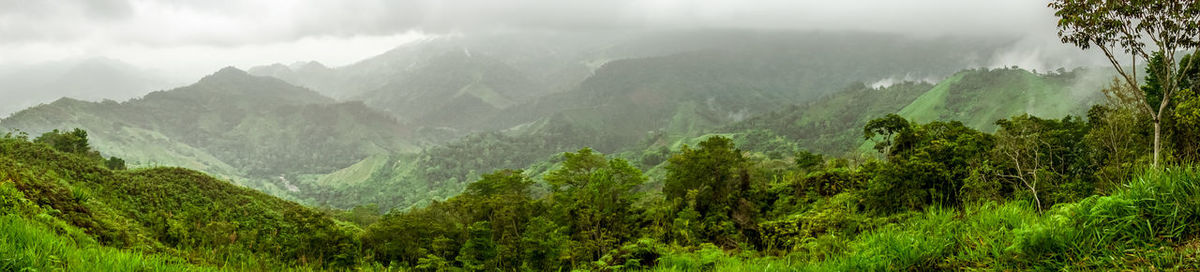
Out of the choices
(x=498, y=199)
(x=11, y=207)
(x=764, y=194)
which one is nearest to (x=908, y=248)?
(x=11, y=207)

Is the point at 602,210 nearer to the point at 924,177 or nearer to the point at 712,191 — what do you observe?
the point at 712,191

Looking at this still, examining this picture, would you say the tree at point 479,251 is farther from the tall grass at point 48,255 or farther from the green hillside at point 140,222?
the tall grass at point 48,255

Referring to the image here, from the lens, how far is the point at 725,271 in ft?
22.5

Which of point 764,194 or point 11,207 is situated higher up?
point 11,207

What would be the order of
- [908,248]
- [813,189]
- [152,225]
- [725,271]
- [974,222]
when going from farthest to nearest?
[813,189]
[152,225]
[725,271]
[974,222]
[908,248]

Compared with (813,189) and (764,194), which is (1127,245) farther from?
(764,194)

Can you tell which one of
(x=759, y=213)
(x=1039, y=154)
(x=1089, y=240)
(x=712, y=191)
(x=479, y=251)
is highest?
(x=1089, y=240)

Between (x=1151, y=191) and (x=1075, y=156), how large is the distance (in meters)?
19.7

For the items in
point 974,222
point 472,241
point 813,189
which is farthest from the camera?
point 813,189

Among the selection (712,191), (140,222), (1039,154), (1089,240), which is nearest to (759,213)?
(712,191)

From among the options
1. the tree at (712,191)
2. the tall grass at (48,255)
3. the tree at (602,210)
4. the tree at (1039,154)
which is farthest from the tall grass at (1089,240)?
the tree at (602,210)

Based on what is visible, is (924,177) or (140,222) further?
(140,222)

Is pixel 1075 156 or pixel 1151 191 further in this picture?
pixel 1075 156

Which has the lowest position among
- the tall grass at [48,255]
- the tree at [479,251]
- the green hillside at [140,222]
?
the tree at [479,251]
